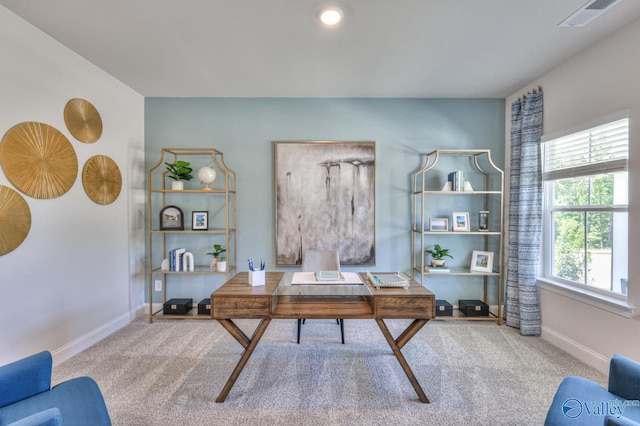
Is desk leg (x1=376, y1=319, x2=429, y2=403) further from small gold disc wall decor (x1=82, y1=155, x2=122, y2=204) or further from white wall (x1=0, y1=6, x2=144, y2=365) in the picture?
small gold disc wall decor (x1=82, y1=155, x2=122, y2=204)

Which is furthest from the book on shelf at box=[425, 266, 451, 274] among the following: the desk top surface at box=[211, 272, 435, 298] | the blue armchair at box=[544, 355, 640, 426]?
the blue armchair at box=[544, 355, 640, 426]

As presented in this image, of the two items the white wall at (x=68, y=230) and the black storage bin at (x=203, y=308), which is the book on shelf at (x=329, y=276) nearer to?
the black storage bin at (x=203, y=308)

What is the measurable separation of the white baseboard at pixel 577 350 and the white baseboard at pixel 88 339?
14.4 feet

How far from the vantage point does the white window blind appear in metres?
2.09

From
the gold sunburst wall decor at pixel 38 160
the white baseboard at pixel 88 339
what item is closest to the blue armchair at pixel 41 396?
the white baseboard at pixel 88 339

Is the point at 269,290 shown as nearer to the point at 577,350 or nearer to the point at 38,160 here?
the point at 38,160

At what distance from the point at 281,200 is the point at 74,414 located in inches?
94.1

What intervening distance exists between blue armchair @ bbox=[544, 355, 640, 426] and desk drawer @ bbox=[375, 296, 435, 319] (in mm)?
683

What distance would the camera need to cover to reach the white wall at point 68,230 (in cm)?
194

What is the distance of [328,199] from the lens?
3283 mm

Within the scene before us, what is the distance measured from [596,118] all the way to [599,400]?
211 cm

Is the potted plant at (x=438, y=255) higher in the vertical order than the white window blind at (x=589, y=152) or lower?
lower

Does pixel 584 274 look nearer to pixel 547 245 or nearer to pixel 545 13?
pixel 547 245

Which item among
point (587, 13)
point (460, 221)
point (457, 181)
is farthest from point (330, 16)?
point (460, 221)
